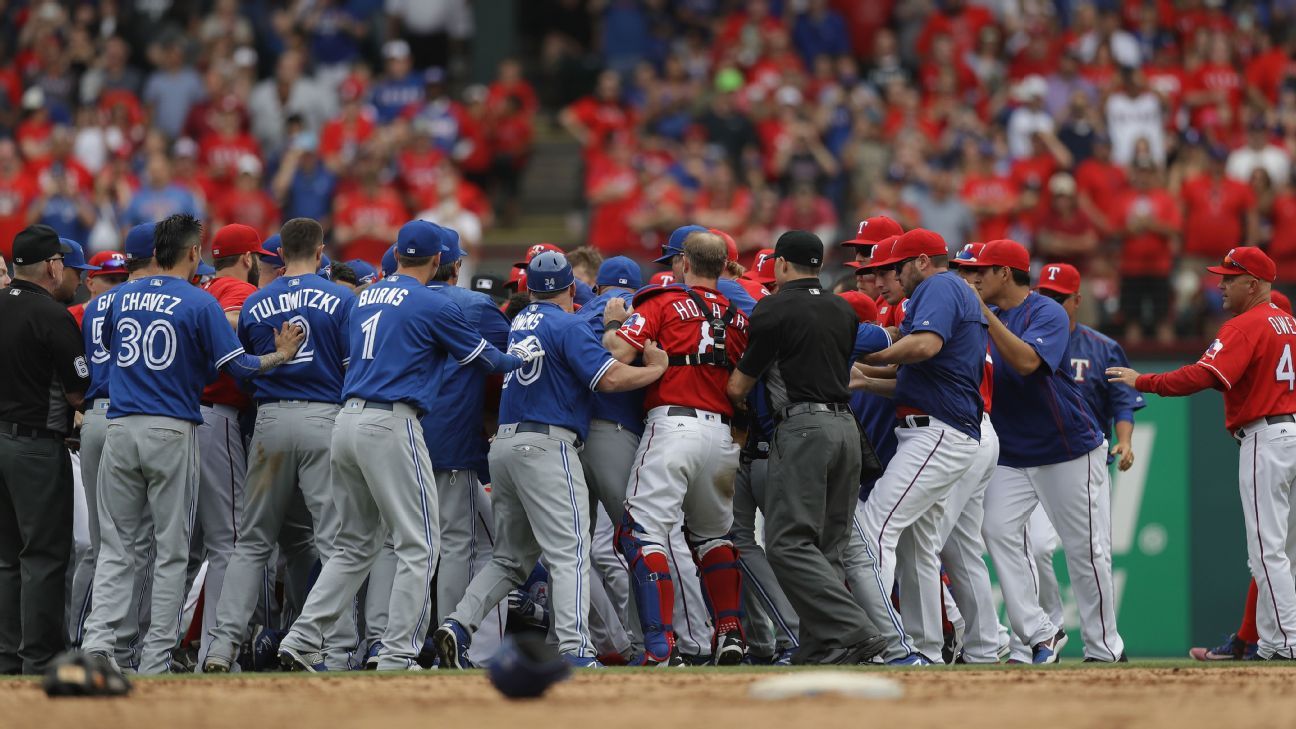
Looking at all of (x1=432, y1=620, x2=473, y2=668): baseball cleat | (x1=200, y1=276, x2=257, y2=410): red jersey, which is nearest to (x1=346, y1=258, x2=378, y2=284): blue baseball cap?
(x1=200, y1=276, x2=257, y2=410): red jersey

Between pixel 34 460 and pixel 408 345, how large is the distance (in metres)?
2.16

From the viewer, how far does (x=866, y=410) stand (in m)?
10.4

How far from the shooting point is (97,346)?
9.57 m

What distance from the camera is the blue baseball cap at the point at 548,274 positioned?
32.0 feet

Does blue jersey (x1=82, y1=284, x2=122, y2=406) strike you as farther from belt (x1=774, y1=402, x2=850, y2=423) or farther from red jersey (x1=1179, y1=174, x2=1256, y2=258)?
red jersey (x1=1179, y1=174, x2=1256, y2=258)

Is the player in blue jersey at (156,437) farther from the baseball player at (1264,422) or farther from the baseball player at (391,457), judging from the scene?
the baseball player at (1264,422)

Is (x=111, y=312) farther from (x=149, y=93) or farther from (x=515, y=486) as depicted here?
(x=149, y=93)

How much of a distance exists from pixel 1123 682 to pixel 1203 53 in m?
11.9

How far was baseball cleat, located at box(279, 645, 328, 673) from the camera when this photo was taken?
9.23 metres

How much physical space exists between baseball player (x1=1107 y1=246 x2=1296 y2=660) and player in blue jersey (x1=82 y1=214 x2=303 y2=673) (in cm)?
517

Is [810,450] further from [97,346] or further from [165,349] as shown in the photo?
[97,346]

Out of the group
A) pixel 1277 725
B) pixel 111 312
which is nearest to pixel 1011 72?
pixel 111 312

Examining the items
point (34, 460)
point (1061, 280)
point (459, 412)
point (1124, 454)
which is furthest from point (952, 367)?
point (34, 460)

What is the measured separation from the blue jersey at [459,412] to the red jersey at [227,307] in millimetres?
1067
